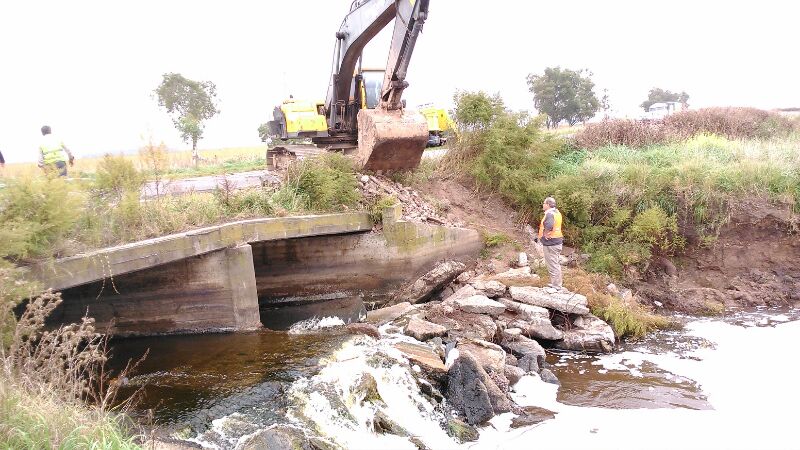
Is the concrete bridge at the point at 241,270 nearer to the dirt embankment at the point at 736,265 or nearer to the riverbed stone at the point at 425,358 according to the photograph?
the dirt embankment at the point at 736,265

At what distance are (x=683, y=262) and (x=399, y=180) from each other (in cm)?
657

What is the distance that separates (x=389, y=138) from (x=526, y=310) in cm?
441

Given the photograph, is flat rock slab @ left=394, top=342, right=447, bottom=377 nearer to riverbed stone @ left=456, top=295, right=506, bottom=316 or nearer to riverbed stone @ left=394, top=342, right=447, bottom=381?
riverbed stone @ left=394, top=342, right=447, bottom=381

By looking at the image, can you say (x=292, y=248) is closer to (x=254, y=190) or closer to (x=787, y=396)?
(x=254, y=190)

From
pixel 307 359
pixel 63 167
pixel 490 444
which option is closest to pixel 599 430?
pixel 490 444

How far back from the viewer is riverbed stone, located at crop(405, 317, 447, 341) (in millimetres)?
7965

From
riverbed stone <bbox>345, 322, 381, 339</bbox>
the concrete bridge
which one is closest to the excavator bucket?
the concrete bridge

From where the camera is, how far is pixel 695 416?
6.44 meters

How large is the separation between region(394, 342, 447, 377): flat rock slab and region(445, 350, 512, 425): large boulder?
0.66 feet

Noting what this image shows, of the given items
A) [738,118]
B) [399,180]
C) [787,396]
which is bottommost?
[787,396]

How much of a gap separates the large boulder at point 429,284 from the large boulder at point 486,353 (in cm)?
281

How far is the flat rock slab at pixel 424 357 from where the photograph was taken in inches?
273

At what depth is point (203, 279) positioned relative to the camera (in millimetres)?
8977

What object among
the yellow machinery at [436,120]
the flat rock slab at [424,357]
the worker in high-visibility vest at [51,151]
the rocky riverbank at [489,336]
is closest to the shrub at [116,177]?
the worker in high-visibility vest at [51,151]
